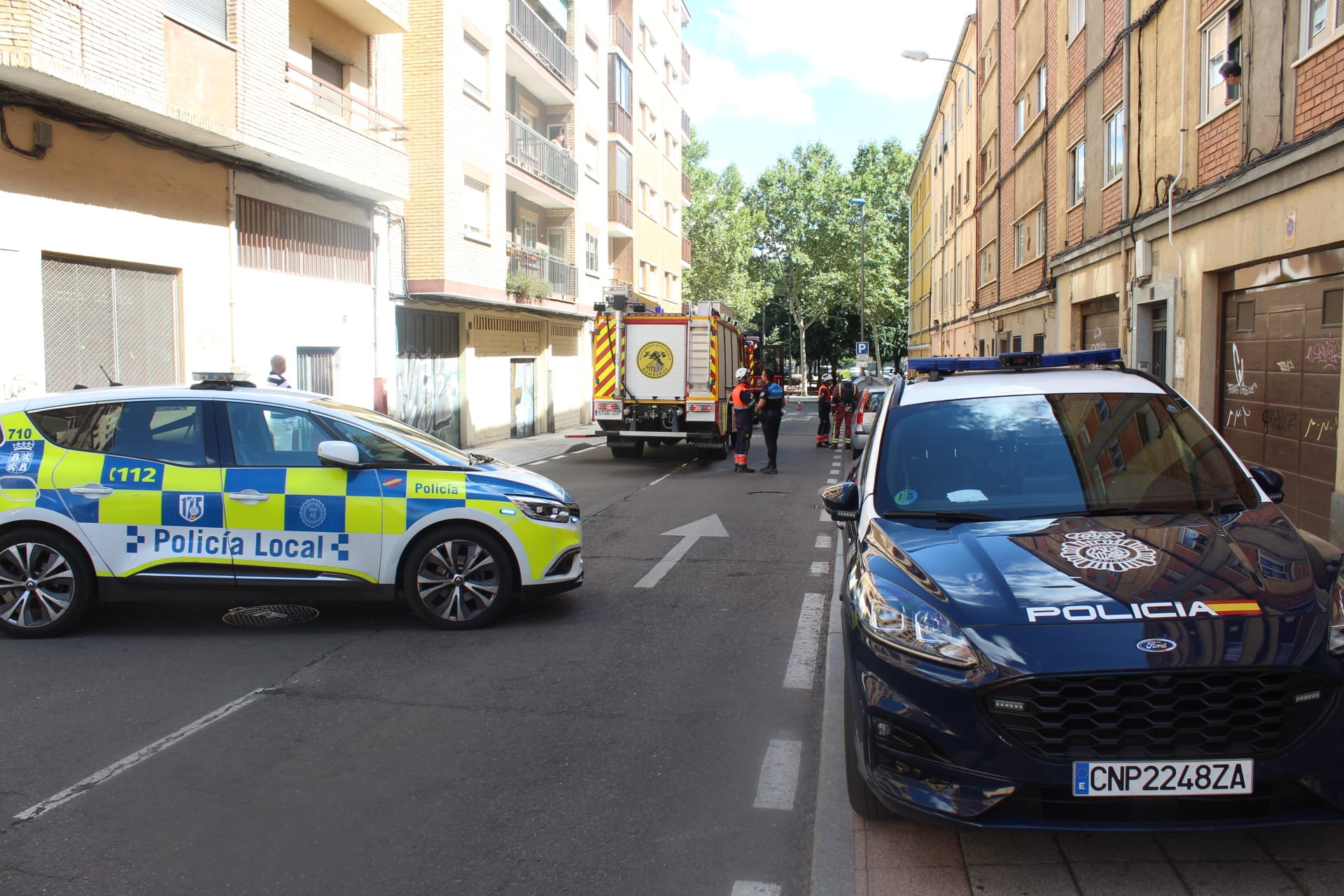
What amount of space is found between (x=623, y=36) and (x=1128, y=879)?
35.4m

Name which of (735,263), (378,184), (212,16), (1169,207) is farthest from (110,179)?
(735,263)

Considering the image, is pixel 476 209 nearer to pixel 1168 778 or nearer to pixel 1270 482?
pixel 1270 482

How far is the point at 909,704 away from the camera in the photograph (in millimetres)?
3201

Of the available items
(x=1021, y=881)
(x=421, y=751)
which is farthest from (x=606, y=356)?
(x=1021, y=881)

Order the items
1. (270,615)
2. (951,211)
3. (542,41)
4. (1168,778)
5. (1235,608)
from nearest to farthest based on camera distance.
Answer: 1. (1168,778)
2. (1235,608)
3. (270,615)
4. (542,41)
5. (951,211)

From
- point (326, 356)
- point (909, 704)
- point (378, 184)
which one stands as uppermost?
point (378, 184)

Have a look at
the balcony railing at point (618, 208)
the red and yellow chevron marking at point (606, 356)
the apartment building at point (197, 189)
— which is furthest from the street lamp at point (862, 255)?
the apartment building at point (197, 189)

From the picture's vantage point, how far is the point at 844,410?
77.5ft

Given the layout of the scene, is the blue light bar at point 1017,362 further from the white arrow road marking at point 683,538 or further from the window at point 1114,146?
the window at point 1114,146

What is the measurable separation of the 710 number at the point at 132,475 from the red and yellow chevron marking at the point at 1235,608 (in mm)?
5917

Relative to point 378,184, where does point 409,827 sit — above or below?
below

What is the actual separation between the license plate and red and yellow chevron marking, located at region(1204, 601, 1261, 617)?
43 cm

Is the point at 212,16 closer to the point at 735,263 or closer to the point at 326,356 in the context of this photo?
the point at 326,356

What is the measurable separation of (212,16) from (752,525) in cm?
966
